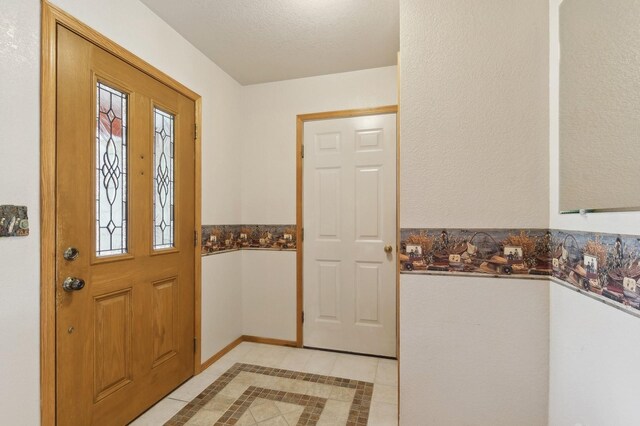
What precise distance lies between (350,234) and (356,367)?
108cm

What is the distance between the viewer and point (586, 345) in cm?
107

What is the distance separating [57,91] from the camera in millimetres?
1310

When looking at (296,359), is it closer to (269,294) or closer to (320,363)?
(320,363)

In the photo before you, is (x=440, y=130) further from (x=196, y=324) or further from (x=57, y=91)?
(x=196, y=324)

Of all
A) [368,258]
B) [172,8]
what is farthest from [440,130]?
[172,8]

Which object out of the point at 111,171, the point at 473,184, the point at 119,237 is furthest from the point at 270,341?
the point at 473,184

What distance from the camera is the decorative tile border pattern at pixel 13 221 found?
112cm

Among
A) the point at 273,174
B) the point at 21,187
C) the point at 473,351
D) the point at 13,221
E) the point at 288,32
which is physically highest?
the point at 288,32

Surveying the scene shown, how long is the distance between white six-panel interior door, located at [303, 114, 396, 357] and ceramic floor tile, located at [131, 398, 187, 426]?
1153 millimetres

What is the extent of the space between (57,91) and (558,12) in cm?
226

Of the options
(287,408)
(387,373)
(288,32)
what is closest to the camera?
(287,408)

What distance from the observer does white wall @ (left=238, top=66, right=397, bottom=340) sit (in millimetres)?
2682

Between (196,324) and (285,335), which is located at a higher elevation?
(196,324)

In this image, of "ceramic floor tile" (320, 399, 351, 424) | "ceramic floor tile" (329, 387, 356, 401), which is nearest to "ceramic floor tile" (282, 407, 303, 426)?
"ceramic floor tile" (320, 399, 351, 424)
